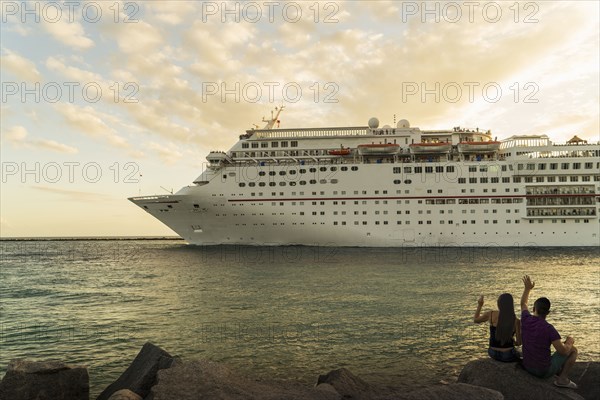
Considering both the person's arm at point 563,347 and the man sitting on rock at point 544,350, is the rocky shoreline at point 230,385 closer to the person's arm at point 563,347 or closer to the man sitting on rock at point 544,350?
the man sitting on rock at point 544,350

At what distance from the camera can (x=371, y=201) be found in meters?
44.4

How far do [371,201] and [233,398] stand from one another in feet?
132

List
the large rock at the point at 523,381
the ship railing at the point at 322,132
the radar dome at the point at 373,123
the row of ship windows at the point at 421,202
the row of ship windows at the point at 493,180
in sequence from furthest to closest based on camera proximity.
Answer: the radar dome at the point at 373,123 → the ship railing at the point at 322,132 → the row of ship windows at the point at 493,180 → the row of ship windows at the point at 421,202 → the large rock at the point at 523,381

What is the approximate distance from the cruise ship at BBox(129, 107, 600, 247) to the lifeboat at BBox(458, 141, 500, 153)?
0.36 ft

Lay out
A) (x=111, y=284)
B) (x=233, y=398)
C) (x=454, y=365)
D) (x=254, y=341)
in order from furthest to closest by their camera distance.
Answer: (x=111, y=284)
(x=254, y=341)
(x=454, y=365)
(x=233, y=398)

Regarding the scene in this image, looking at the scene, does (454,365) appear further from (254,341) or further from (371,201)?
(371,201)

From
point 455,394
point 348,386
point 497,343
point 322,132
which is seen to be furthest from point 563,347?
point 322,132

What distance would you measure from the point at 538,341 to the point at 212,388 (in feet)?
13.6

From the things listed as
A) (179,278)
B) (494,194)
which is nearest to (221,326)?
(179,278)

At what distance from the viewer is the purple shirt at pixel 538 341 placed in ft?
17.8

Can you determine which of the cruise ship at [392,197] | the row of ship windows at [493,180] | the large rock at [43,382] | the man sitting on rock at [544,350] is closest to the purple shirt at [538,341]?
the man sitting on rock at [544,350]

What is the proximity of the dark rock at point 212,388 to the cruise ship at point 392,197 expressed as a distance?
38.3 meters

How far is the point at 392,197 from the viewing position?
4472 cm

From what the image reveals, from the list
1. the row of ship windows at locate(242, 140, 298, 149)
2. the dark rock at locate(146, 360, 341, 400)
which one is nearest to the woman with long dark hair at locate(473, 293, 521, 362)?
the dark rock at locate(146, 360, 341, 400)
